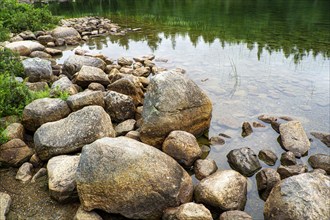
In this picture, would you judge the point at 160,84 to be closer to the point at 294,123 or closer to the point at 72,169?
the point at 72,169

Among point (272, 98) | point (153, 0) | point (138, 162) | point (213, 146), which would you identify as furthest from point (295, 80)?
point (153, 0)

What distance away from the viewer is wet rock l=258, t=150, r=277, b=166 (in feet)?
20.3

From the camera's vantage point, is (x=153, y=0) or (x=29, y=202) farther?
(x=153, y=0)

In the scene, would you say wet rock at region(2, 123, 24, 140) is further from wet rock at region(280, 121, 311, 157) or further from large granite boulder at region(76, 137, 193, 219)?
wet rock at region(280, 121, 311, 157)

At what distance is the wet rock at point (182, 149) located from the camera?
577 cm

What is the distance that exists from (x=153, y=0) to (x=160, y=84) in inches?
1577

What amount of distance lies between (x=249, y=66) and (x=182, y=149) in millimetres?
8037

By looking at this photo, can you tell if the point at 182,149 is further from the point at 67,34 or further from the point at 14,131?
the point at 67,34

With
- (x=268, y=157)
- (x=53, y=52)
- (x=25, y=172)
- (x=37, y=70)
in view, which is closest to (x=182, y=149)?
(x=268, y=157)

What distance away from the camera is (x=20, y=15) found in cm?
1823

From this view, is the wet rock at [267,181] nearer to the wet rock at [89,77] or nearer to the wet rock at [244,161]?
the wet rock at [244,161]

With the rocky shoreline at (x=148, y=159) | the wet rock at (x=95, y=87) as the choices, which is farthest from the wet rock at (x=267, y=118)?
the wet rock at (x=95, y=87)

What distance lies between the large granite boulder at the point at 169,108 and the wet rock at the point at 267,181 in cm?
209

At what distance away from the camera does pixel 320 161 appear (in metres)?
5.96
